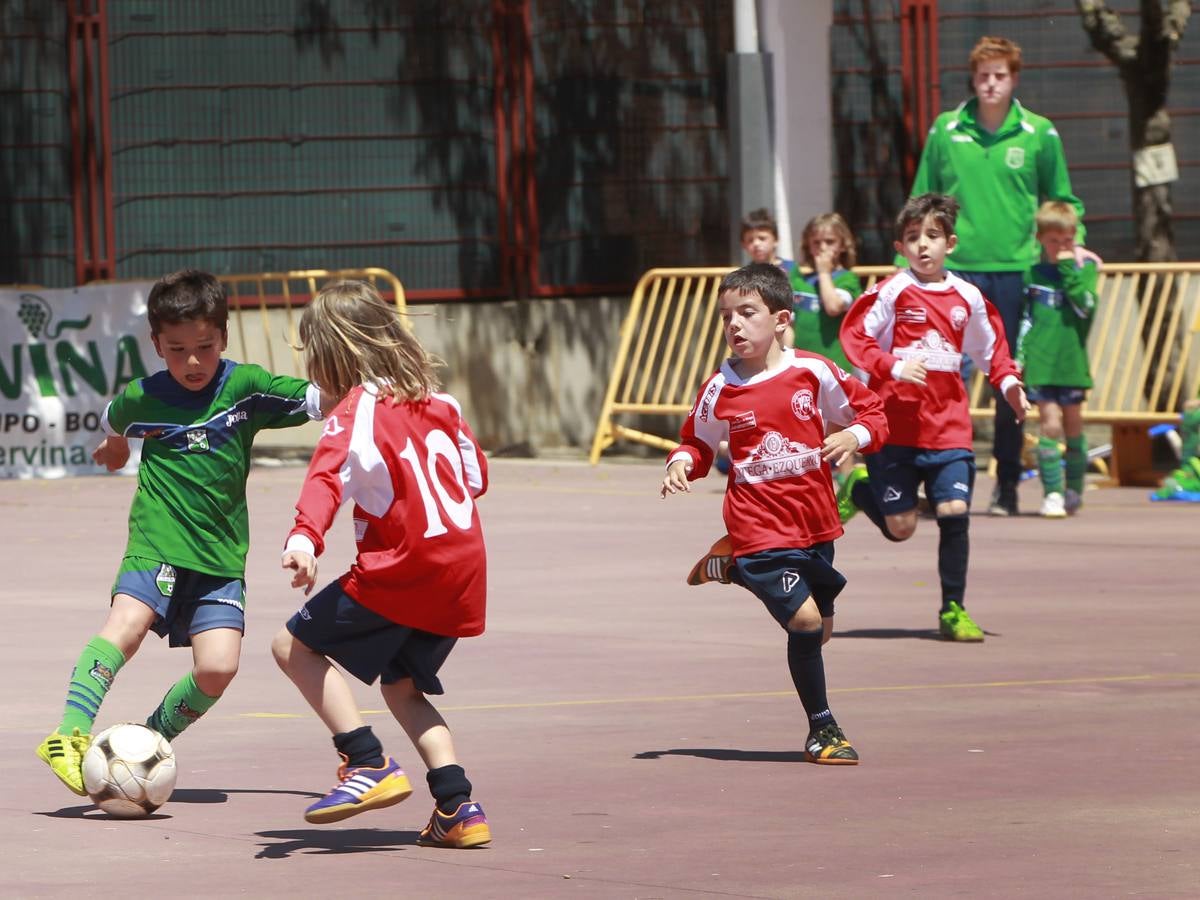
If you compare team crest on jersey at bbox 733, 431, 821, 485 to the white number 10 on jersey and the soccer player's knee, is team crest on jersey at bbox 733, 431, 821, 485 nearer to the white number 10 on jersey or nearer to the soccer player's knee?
the white number 10 on jersey

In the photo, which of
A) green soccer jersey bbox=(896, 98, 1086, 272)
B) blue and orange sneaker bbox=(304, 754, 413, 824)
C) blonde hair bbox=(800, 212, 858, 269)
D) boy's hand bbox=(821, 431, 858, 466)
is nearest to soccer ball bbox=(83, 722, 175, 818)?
blue and orange sneaker bbox=(304, 754, 413, 824)

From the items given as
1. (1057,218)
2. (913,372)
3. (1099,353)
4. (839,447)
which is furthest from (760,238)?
(839,447)

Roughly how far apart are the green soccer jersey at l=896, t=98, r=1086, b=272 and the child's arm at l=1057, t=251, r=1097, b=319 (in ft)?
0.62

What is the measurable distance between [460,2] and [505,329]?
256cm

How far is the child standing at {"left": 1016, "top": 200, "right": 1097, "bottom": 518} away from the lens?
569 inches

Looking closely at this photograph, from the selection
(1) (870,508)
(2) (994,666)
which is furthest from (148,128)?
(2) (994,666)

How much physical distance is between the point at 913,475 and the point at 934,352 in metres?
0.56

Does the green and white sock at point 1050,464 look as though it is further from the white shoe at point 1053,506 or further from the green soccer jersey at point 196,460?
the green soccer jersey at point 196,460

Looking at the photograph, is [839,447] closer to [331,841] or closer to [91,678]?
[331,841]

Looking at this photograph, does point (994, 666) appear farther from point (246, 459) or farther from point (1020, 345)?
point (1020, 345)

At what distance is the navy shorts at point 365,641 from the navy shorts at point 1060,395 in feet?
29.6

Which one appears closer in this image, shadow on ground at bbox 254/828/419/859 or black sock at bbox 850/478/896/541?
shadow on ground at bbox 254/828/419/859

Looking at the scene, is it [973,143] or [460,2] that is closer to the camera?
[973,143]

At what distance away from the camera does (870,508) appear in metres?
10.1
